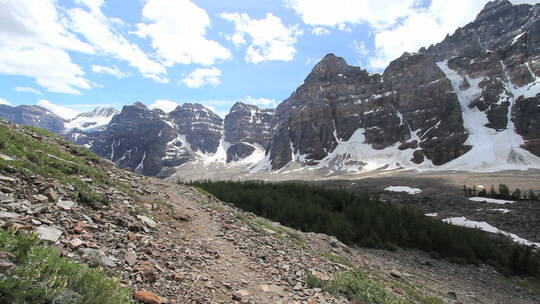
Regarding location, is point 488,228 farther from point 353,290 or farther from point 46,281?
point 46,281

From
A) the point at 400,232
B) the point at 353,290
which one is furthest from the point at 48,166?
the point at 400,232

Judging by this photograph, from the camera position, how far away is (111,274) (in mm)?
6465

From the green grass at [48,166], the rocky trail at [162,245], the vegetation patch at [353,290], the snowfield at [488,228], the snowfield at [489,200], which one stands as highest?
the green grass at [48,166]

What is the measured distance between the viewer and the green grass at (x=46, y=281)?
155 inches

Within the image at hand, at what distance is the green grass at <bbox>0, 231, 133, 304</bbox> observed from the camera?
12.9ft

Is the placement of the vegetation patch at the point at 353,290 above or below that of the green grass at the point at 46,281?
below

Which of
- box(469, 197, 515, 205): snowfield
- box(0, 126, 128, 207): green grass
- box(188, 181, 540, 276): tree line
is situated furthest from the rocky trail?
box(469, 197, 515, 205): snowfield

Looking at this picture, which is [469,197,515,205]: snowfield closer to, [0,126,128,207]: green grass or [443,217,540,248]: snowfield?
[443,217,540,248]: snowfield

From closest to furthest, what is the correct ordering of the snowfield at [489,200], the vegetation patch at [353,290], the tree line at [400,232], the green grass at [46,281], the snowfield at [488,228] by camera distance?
the green grass at [46,281]
the vegetation patch at [353,290]
the tree line at [400,232]
the snowfield at [488,228]
the snowfield at [489,200]

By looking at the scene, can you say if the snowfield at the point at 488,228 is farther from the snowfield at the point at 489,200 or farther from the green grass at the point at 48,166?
the green grass at the point at 48,166

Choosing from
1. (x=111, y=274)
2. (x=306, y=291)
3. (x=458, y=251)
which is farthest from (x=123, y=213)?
(x=458, y=251)

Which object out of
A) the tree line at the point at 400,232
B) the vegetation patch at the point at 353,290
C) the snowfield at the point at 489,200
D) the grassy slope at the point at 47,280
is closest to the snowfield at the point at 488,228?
the tree line at the point at 400,232

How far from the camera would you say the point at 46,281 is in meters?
4.38

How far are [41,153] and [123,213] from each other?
5156mm
